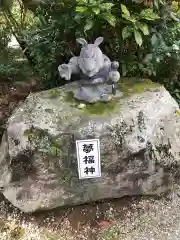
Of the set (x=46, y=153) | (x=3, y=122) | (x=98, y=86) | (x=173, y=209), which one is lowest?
(x=173, y=209)

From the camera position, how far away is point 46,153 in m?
2.84

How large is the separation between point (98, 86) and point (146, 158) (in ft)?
2.47

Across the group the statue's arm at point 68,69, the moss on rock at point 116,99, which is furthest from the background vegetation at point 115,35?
the statue's arm at point 68,69

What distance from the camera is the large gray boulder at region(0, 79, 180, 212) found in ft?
9.35

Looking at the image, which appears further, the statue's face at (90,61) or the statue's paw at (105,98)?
the statue's paw at (105,98)

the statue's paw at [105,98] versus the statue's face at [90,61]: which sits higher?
the statue's face at [90,61]

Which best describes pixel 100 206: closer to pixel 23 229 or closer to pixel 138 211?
pixel 138 211

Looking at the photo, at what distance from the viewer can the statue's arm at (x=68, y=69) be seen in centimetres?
300

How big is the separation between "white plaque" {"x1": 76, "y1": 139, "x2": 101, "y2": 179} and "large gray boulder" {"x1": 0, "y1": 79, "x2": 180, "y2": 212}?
0.05 metres

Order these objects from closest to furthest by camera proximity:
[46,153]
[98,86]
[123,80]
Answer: [46,153]
[98,86]
[123,80]

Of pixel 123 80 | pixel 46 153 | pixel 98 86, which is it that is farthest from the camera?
pixel 123 80

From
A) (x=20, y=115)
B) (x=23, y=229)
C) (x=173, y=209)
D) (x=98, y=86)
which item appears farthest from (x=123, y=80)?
(x=23, y=229)

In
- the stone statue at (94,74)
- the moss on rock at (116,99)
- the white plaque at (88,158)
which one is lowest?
the white plaque at (88,158)

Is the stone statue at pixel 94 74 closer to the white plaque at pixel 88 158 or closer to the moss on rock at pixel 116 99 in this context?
the moss on rock at pixel 116 99
